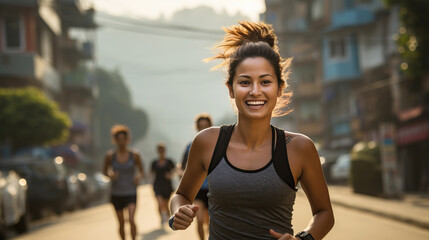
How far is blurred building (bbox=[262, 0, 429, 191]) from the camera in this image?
32.6 meters

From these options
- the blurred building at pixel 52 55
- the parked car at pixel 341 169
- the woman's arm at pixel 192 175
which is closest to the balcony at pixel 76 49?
the blurred building at pixel 52 55

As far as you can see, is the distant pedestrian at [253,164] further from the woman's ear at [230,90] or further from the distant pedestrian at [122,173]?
the distant pedestrian at [122,173]

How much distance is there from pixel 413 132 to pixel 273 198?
2882cm

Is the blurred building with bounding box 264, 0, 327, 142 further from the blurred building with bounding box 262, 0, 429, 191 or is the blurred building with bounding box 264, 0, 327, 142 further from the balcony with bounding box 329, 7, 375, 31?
the balcony with bounding box 329, 7, 375, 31

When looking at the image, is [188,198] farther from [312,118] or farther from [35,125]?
[312,118]

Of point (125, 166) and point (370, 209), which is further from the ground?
point (125, 166)

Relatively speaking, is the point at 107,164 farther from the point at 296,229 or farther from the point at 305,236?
the point at 305,236

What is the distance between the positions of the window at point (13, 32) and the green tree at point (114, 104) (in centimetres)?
5897

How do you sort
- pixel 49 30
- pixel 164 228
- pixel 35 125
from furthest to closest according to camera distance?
pixel 49 30, pixel 35 125, pixel 164 228

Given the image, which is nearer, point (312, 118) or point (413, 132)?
point (413, 132)

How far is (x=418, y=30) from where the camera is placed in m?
25.4

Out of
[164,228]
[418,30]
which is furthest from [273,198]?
[418,30]

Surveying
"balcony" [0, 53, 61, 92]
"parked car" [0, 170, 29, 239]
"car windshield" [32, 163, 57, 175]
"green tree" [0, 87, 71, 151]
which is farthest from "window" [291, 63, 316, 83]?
"parked car" [0, 170, 29, 239]

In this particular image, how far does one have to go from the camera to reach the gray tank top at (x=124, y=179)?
1196 centimetres
